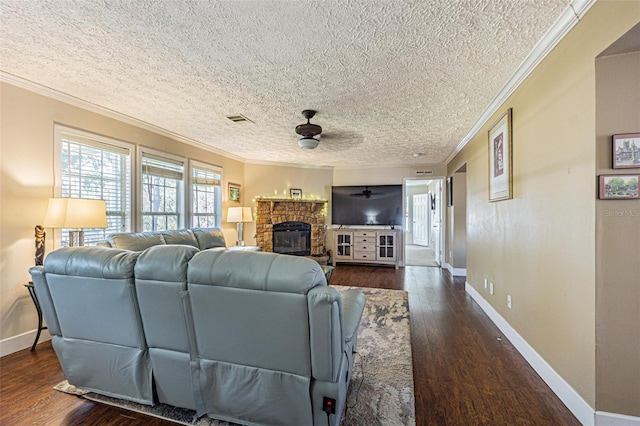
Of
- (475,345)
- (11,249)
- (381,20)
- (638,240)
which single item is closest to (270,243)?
(11,249)

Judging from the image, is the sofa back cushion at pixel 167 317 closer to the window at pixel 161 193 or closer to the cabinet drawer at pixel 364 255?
the window at pixel 161 193

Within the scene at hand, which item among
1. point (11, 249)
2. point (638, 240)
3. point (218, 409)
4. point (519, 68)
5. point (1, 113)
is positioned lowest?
point (218, 409)

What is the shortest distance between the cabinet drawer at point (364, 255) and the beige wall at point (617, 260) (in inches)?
195

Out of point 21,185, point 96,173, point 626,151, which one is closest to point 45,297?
point 21,185

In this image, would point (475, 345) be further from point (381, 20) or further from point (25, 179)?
point (25, 179)

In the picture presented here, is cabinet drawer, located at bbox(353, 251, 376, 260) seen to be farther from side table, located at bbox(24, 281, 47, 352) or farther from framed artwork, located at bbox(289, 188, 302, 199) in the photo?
side table, located at bbox(24, 281, 47, 352)

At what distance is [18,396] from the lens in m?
1.87

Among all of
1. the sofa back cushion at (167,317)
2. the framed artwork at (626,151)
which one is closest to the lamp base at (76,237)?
the sofa back cushion at (167,317)

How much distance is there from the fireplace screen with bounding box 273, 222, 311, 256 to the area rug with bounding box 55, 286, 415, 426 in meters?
3.77

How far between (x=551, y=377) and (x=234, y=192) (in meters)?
5.54

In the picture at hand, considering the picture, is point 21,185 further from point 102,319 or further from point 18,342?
point 102,319

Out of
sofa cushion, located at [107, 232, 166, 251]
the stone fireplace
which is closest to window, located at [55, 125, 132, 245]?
sofa cushion, located at [107, 232, 166, 251]

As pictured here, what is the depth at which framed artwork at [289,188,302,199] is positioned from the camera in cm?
673

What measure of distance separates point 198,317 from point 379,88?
95.9 inches
